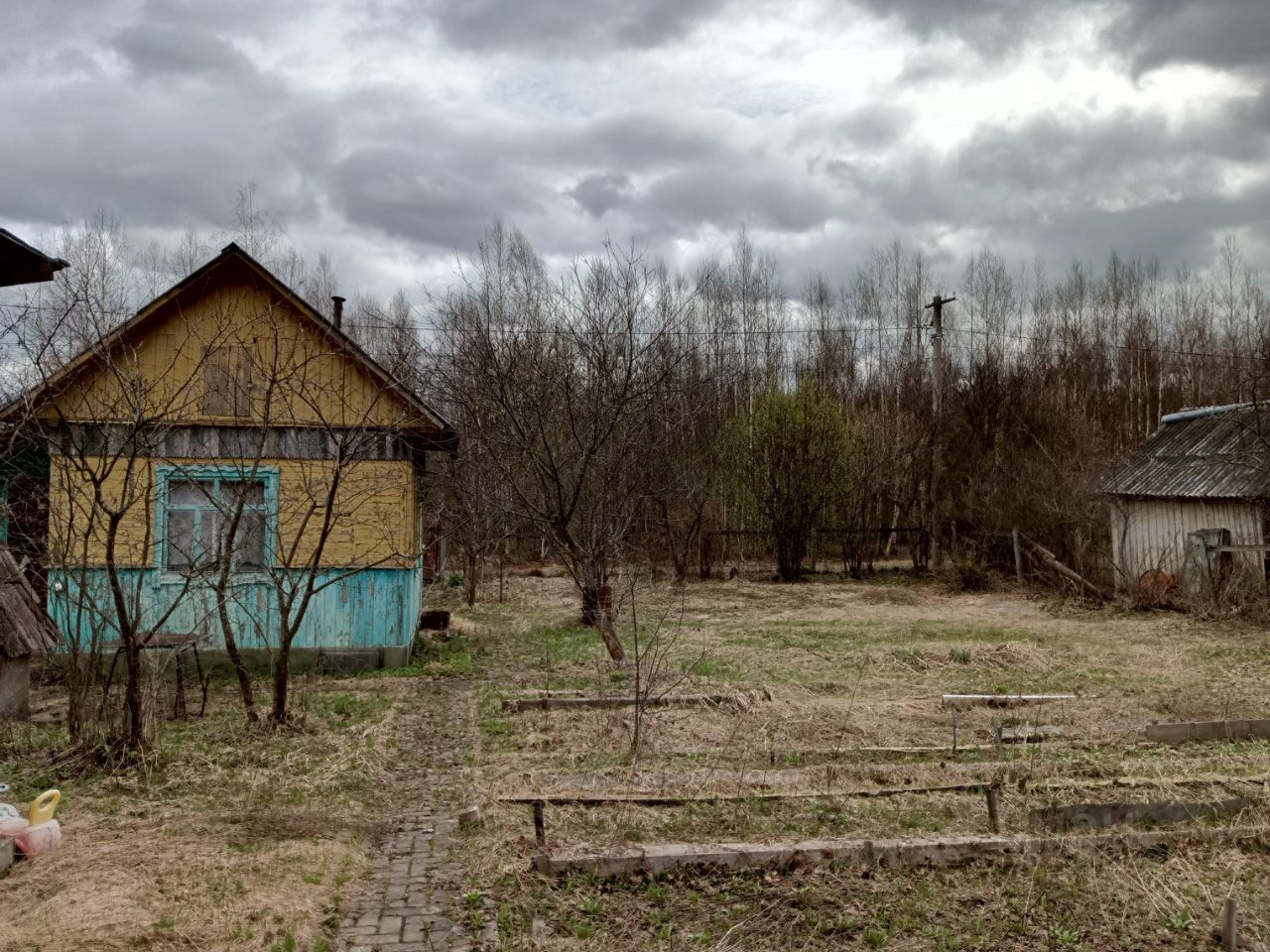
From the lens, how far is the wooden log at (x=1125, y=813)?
6.43 metres

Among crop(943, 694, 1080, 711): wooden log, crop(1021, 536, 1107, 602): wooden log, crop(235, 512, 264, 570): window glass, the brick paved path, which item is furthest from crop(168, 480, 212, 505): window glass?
crop(1021, 536, 1107, 602): wooden log

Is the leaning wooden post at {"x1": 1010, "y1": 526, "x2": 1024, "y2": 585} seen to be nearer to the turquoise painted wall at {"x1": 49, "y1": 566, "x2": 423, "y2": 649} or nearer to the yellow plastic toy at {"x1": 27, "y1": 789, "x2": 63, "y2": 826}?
the turquoise painted wall at {"x1": 49, "y1": 566, "x2": 423, "y2": 649}

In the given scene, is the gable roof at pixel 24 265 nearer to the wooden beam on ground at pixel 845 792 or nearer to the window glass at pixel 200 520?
the wooden beam on ground at pixel 845 792

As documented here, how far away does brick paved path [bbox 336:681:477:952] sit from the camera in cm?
525

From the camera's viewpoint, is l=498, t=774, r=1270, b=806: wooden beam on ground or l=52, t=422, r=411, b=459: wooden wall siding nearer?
l=498, t=774, r=1270, b=806: wooden beam on ground

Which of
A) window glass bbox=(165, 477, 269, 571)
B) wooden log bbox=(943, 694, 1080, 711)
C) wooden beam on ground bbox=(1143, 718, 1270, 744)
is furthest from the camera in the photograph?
window glass bbox=(165, 477, 269, 571)

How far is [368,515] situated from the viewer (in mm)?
13734

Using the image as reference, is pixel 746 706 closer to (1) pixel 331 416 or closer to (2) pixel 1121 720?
(2) pixel 1121 720

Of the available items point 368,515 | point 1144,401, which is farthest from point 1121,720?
point 1144,401

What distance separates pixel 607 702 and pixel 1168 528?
1498 centimetres

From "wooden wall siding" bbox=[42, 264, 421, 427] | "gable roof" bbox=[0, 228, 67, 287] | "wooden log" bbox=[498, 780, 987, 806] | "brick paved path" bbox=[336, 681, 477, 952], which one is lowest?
"brick paved path" bbox=[336, 681, 477, 952]

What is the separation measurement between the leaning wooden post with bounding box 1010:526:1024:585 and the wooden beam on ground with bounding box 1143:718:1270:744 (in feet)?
47.1

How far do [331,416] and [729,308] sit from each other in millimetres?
28881

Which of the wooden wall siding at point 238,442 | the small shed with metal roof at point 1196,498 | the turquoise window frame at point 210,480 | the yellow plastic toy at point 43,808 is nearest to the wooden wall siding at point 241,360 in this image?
the wooden wall siding at point 238,442
